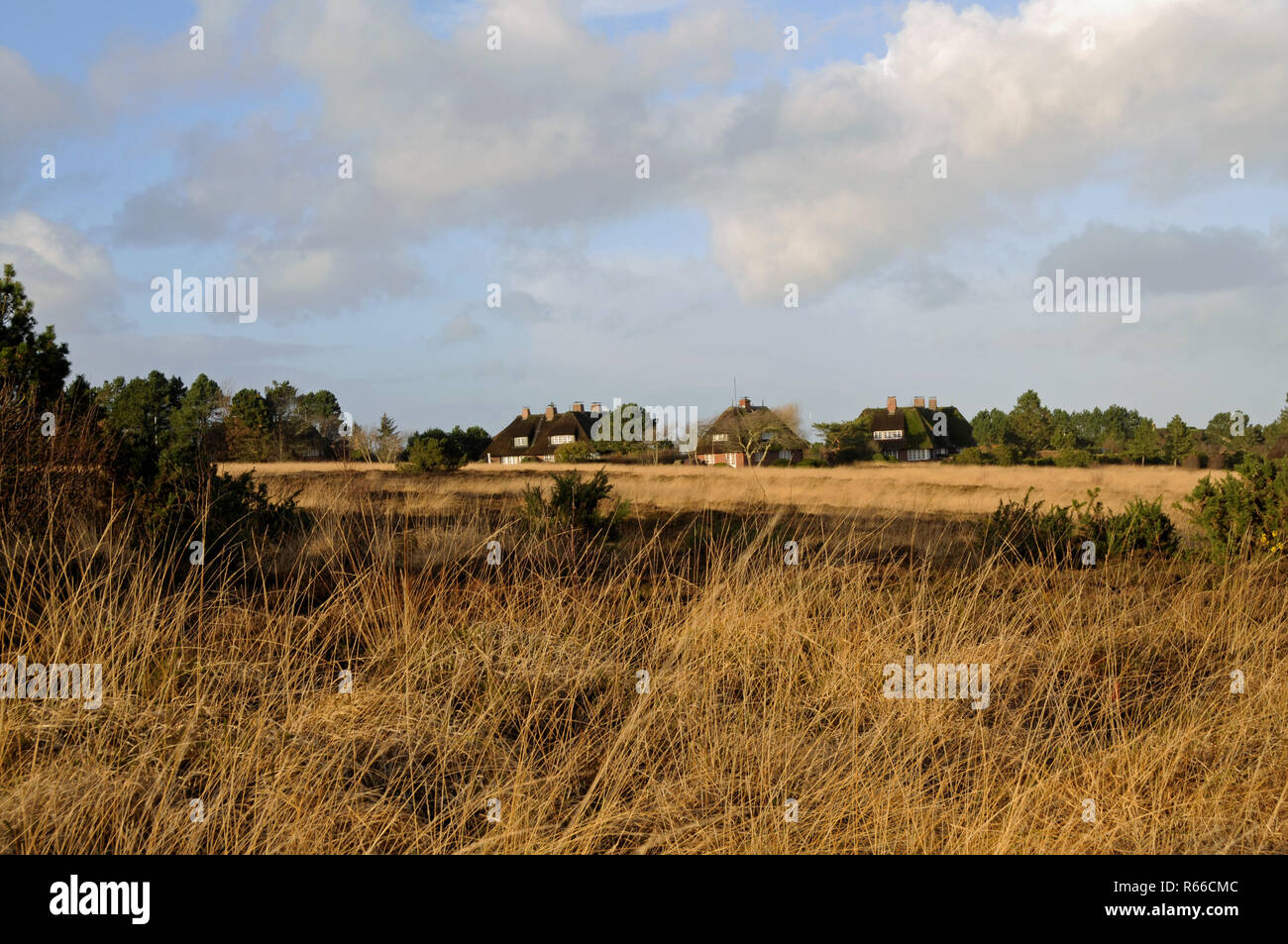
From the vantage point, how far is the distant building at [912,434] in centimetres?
6009

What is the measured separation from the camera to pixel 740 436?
47.0 meters

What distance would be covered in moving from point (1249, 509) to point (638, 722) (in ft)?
23.1

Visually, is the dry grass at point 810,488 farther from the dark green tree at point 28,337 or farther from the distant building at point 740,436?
the distant building at point 740,436

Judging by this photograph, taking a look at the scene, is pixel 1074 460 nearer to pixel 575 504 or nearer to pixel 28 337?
pixel 575 504

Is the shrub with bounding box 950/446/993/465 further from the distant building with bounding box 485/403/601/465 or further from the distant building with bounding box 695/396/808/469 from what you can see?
the distant building with bounding box 485/403/601/465

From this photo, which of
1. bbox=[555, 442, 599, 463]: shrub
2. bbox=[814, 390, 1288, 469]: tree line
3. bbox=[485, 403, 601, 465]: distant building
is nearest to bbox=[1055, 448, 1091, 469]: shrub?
bbox=[814, 390, 1288, 469]: tree line

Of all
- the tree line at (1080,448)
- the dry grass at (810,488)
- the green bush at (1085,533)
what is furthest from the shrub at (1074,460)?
the green bush at (1085,533)

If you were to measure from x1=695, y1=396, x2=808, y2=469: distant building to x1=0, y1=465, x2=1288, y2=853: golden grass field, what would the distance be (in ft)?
133

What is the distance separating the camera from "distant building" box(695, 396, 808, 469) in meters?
47.3

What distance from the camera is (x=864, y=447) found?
2184 inches

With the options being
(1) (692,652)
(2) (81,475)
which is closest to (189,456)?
(2) (81,475)
